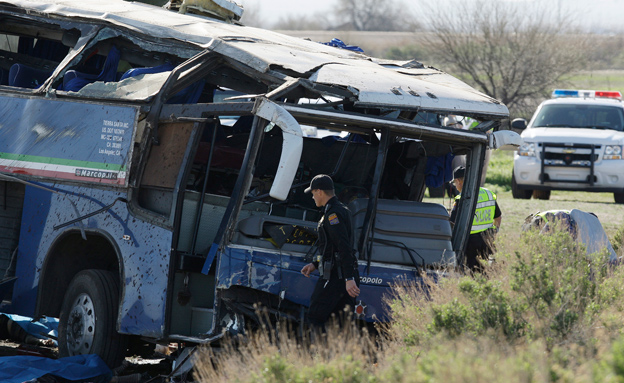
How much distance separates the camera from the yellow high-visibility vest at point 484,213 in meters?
8.15

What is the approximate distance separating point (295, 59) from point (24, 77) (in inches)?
122

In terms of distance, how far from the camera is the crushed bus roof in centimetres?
610

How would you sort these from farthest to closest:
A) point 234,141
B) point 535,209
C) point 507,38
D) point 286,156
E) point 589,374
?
point 507,38, point 535,209, point 234,141, point 286,156, point 589,374

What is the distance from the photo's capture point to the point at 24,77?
7914 millimetres

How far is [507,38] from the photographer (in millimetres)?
32594

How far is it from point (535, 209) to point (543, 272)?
30.5 feet

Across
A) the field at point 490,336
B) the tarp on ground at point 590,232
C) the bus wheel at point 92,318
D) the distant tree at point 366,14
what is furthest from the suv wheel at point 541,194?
the distant tree at point 366,14

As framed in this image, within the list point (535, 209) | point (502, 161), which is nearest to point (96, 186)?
point (535, 209)

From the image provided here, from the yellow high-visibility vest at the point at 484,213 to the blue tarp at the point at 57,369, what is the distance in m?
3.93

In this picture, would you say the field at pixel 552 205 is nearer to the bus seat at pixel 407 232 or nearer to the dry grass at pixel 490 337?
the bus seat at pixel 407 232

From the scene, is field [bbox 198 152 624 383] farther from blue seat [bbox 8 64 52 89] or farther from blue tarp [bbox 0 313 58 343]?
blue seat [bbox 8 64 52 89]

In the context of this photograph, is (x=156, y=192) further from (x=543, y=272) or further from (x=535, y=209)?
(x=535, y=209)

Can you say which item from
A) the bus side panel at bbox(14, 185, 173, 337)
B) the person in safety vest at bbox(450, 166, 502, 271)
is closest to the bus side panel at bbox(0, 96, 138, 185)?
the bus side panel at bbox(14, 185, 173, 337)

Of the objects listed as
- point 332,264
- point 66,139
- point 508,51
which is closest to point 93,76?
point 66,139
